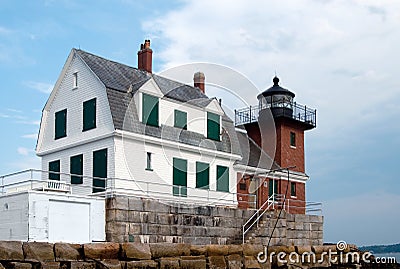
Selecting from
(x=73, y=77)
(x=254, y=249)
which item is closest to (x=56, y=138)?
(x=73, y=77)

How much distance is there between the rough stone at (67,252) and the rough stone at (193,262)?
10.6ft

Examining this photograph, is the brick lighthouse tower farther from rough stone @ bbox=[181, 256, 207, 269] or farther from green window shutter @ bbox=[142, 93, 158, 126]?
rough stone @ bbox=[181, 256, 207, 269]

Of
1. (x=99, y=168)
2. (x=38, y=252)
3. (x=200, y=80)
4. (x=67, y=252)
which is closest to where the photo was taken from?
(x=38, y=252)

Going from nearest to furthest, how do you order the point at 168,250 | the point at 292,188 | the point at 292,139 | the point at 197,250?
the point at 168,250, the point at 197,250, the point at 292,188, the point at 292,139

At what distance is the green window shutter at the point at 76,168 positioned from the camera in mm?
22688

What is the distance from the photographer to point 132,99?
2289 cm

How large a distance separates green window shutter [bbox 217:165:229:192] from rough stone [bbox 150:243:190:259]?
8.96 m

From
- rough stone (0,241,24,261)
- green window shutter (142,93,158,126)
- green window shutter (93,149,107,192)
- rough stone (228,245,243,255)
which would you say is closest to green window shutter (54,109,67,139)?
green window shutter (93,149,107,192)

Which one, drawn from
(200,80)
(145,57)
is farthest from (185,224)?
(200,80)

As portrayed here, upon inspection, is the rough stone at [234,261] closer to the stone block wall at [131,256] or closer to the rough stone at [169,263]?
the stone block wall at [131,256]

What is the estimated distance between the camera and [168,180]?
23.1 meters

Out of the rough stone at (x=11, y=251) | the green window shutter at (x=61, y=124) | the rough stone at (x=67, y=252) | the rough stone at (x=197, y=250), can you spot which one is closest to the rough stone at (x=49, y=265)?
the rough stone at (x=67, y=252)

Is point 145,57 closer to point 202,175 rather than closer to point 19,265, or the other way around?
point 202,175

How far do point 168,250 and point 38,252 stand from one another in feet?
12.9
